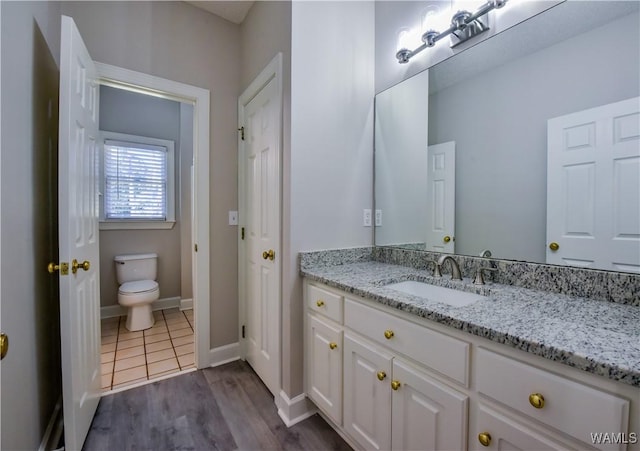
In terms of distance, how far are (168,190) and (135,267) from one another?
3.15 feet

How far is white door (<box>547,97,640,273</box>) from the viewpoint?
0.94 meters

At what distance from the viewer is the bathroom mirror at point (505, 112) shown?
1.02 meters

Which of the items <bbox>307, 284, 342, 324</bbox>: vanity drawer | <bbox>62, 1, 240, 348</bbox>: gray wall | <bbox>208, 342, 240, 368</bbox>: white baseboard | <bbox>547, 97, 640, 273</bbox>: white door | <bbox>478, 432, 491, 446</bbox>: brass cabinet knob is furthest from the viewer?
<bbox>208, 342, 240, 368</bbox>: white baseboard

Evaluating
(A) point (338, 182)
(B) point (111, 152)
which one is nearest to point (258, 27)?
(A) point (338, 182)

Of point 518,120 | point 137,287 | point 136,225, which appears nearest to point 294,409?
point 518,120

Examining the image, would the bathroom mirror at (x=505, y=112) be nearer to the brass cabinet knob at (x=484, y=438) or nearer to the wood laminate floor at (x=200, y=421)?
the brass cabinet knob at (x=484, y=438)

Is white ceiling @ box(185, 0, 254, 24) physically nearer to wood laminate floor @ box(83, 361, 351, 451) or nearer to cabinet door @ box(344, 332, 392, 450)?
cabinet door @ box(344, 332, 392, 450)

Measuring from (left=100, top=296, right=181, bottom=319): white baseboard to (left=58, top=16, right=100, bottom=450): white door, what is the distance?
1726 millimetres

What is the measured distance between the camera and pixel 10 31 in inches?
38.7

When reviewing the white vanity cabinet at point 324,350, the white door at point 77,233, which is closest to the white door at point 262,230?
the white vanity cabinet at point 324,350

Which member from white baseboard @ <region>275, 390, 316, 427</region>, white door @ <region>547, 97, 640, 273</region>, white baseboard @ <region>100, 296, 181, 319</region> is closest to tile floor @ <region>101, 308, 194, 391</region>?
white baseboard @ <region>100, 296, 181, 319</region>

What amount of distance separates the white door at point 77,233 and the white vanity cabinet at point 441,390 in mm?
1075

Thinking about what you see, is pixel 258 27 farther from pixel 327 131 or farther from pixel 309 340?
pixel 309 340

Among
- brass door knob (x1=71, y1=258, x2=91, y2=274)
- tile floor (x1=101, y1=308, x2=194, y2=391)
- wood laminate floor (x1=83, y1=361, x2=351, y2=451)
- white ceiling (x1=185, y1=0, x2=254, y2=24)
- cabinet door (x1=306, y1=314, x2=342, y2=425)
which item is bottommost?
wood laminate floor (x1=83, y1=361, x2=351, y2=451)
